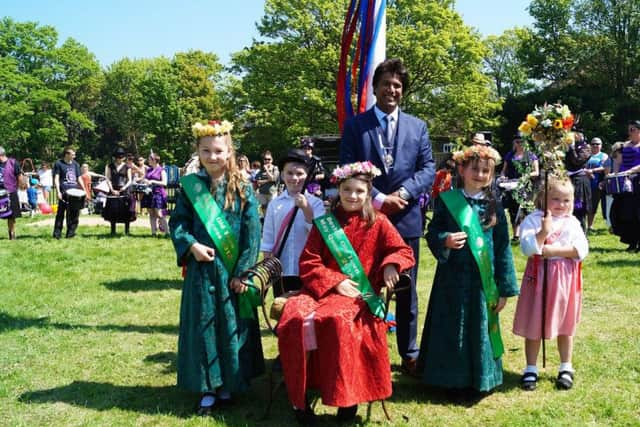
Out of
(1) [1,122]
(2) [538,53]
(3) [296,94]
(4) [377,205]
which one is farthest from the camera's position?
(1) [1,122]

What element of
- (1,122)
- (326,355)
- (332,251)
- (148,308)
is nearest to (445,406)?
(326,355)

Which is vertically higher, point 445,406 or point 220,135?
point 220,135

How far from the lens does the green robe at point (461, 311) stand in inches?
148

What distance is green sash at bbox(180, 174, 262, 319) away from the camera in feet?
12.3

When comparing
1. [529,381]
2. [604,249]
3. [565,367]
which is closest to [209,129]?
[529,381]

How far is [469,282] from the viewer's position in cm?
380

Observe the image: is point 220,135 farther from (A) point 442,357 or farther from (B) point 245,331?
(A) point 442,357

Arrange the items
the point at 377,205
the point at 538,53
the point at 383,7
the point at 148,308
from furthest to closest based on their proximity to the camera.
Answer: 1. the point at 538,53
2. the point at 148,308
3. the point at 383,7
4. the point at 377,205

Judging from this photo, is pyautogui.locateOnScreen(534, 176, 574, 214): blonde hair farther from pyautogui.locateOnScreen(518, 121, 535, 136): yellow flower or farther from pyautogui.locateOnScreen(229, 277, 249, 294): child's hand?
pyautogui.locateOnScreen(229, 277, 249, 294): child's hand

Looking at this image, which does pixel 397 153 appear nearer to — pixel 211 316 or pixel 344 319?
pixel 344 319

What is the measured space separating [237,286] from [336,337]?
0.76 m

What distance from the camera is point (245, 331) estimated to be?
383 centimetres

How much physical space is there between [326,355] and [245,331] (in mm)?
684

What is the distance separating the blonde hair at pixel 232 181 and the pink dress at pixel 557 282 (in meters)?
1.87
